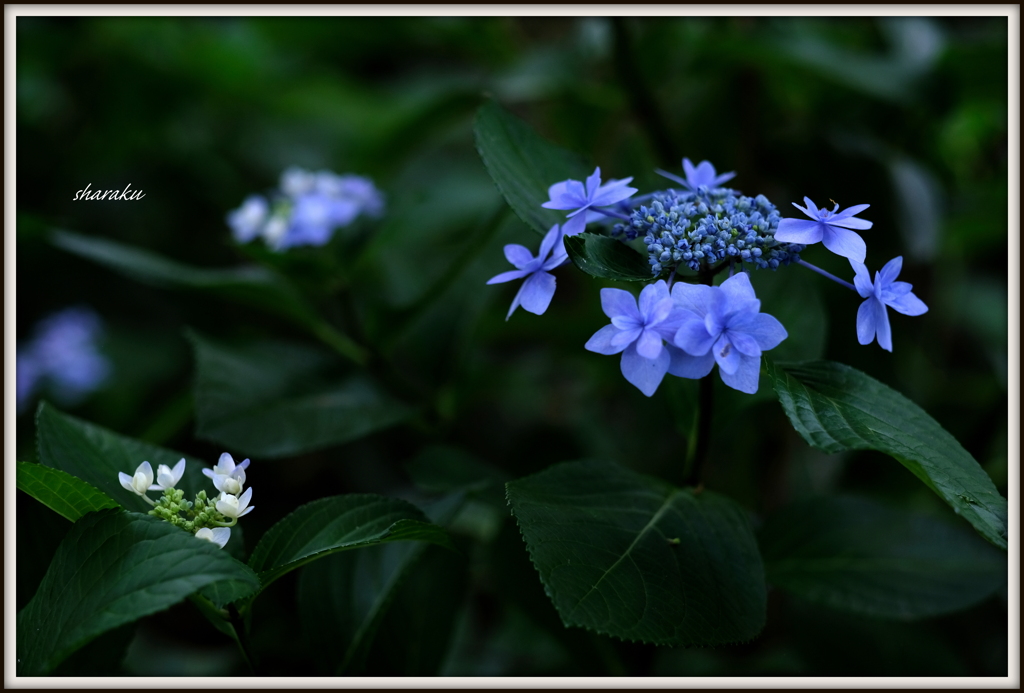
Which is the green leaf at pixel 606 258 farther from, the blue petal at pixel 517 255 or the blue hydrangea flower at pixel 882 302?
the blue hydrangea flower at pixel 882 302

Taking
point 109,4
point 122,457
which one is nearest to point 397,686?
point 122,457

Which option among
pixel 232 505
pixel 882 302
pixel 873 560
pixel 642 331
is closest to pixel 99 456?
pixel 232 505

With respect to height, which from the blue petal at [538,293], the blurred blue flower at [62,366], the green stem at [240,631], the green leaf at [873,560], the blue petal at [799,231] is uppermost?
the blue petal at [799,231]

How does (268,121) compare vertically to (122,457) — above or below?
below

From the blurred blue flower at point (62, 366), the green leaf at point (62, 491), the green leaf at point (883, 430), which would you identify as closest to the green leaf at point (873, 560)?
the green leaf at point (883, 430)

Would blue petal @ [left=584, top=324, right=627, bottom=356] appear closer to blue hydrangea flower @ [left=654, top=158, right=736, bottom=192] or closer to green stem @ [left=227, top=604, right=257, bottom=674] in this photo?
blue hydrangea flower @ [left=654, top=158, right=736, bottom=192]

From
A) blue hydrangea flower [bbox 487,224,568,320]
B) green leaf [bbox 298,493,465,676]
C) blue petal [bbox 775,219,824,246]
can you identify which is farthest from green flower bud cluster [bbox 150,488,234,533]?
blue petal [bbox 775,219,824,246]

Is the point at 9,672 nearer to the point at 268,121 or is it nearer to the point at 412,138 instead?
the point at 412,138
